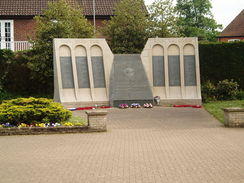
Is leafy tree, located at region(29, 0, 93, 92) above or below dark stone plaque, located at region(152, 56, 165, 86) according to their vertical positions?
above

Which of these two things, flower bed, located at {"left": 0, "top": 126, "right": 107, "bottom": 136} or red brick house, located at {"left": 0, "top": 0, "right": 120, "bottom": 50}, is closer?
flower bed, located at {"left": 0, "top": 126, "right": 107, "bottom": 136}

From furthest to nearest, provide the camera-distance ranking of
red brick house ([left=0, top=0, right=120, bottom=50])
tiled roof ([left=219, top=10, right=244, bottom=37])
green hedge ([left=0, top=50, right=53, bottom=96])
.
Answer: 1. tiled roof ([left=219, top=10, right=244, bottom=37])
2. red brick house ([left=0, top=0, right=120, bottom=50])
3. green hedge ([left=0, top=50, right=53, bottom=96])

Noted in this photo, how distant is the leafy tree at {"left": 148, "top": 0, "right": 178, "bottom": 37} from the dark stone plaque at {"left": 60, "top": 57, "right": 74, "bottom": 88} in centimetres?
825

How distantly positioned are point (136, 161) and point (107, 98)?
14421 mm

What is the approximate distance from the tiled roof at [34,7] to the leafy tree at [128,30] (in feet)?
31.8

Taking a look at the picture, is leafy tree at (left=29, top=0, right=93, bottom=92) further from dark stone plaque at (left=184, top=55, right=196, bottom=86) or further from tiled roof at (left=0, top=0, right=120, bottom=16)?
tiled roof at (left=0, top=0, right=120, bottom=16)

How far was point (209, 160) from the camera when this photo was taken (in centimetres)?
919

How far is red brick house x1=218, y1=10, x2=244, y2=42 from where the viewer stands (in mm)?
52472

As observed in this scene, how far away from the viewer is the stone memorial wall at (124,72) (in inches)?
920

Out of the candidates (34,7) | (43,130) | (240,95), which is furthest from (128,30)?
(43,130)

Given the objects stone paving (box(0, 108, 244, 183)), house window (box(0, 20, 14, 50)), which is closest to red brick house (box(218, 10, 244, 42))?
house window (box(0, 20, 14, 50))

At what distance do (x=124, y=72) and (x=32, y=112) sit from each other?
1006 centimetres

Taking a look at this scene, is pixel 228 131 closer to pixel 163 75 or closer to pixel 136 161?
pixel 136 161

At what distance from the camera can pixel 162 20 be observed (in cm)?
3091
